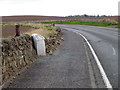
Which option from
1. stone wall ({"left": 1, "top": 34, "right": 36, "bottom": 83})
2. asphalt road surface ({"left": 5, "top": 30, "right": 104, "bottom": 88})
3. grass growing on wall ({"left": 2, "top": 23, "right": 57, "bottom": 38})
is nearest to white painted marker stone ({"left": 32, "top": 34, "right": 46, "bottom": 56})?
stone wall ({"left": 1, "top": 34, "right": 36, "bottom": 83})

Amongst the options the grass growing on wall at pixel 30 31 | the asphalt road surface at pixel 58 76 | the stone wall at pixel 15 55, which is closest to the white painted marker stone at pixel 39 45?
the stone wall at pixel 15 55

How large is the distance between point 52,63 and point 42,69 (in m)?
1.34

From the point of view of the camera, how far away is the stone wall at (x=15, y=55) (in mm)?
8828

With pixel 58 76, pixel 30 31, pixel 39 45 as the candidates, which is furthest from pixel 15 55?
pixel 30 31

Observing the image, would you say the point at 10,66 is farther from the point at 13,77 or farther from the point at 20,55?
the point at 20,55

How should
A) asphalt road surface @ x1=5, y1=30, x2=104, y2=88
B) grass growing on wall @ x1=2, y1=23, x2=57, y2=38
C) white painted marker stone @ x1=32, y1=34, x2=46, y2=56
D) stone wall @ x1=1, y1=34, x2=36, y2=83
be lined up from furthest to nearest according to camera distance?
grass growing on wall @ x1=2, y1=23, x2=57, y2=38 < white painted marker stone @ x1=32, y1=34, x2=46, y2=56 < stone wall @ x1=1, y1=34, x2=36, y2=83 < asphalt road surface @ x1=5, y1=30, x2=104, y2=88

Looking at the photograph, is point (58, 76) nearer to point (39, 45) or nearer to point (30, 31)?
point (39, 45)

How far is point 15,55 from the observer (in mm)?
9859

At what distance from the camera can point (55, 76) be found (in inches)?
348

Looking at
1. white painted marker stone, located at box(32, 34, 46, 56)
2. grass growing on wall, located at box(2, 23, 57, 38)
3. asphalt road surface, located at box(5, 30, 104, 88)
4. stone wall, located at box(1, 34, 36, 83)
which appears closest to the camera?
asphalt road surface, located at box(5, 30, 104, 88)

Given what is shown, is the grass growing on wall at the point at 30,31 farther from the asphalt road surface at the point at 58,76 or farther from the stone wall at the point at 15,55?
the asphalt road surface at the point at 58,76

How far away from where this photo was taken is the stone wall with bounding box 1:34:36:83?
883cm

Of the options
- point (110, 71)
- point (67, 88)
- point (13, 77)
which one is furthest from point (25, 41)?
point (67, 88)

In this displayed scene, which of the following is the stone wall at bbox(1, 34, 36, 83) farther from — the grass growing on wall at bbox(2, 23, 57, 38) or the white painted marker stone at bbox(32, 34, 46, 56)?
the grass growing on wall at bbox(2, 23, 57, 38)
